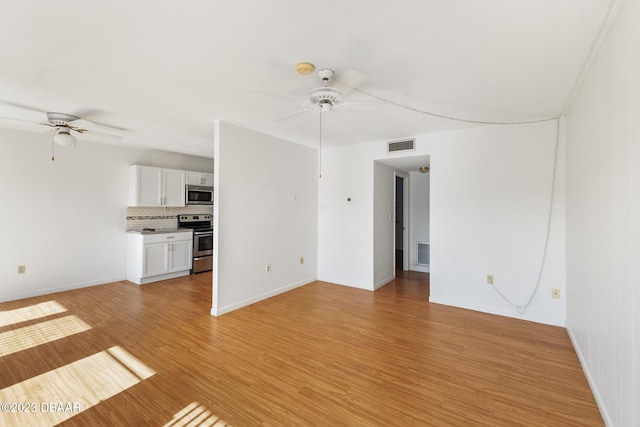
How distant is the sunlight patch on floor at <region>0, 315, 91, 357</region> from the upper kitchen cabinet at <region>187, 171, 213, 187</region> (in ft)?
10.5

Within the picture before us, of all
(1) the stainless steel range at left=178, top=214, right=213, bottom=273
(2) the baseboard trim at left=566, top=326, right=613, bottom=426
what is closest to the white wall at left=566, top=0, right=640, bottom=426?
(2) the baseboard trim at left=566, top=326, right=613, bottom=426

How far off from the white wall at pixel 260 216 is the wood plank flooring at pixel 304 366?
0.47 metres

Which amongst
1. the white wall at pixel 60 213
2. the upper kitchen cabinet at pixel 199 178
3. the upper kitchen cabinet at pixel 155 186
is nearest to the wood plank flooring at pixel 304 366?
the white wall at pixel 60 213

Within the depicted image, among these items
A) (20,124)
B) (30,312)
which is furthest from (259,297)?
(20,124)

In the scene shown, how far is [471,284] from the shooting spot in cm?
391

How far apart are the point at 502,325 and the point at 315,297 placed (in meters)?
2.46

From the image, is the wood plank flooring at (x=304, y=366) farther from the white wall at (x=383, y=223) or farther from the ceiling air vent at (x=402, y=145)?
the ceiling air vent at (x=402, y=145)

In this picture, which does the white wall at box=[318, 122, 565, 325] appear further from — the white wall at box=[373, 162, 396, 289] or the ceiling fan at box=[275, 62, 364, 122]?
the ceiling fan at box=[275, 62, 364, 122]

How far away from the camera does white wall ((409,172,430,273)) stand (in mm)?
6129

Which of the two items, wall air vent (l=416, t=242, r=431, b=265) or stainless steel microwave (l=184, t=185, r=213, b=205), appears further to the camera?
wall air vent (l=416, t=242, r=431, b=265)

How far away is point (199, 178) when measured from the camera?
6.15m

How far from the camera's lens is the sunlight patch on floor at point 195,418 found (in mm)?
1827

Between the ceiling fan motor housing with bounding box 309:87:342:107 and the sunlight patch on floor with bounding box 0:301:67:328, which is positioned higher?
the ceiling fan motor housing with bounding box 309:87:342:107

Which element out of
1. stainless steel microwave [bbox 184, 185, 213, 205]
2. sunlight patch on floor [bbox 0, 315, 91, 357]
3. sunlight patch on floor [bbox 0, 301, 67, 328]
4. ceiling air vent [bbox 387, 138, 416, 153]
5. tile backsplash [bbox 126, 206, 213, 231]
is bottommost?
sunlight patch on floor [bbox 0, 315, 91, 357]
